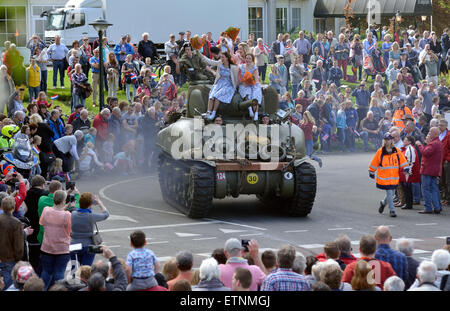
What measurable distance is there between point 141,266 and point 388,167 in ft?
33.5

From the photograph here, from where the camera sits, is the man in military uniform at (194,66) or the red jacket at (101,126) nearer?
the man in military uniform at (194,66)

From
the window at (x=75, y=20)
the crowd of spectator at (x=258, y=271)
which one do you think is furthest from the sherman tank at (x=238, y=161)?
the window at (x=75, y=20)

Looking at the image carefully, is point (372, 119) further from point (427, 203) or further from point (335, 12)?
point (335, 12)

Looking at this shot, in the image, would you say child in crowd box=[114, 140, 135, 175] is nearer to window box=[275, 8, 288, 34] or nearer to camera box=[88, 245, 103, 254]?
camera box=[88, 245, 103, 254]

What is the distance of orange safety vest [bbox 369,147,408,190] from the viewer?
18797mm

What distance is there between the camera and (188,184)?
18859 mm

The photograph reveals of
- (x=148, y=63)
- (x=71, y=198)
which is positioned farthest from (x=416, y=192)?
(x=148, y=63)

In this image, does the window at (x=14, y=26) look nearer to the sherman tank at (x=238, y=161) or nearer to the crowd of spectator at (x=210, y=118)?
the crowd of spectator at (x=210, y=118)

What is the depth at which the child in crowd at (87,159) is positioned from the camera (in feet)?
80.0

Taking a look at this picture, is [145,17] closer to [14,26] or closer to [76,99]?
[76,99]

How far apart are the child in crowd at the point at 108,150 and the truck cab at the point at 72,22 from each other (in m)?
13.5
